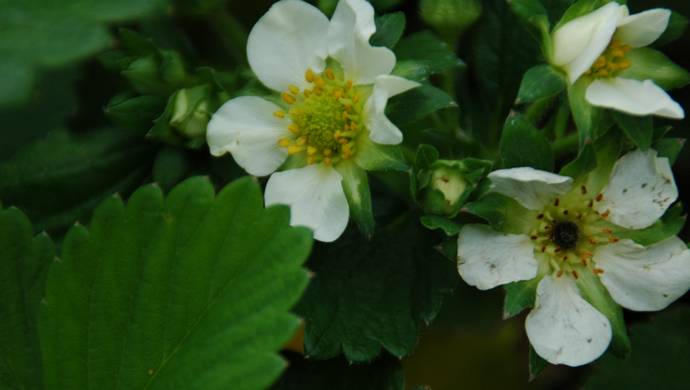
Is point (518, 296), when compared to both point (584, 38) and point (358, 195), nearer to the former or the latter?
point (358, 195)

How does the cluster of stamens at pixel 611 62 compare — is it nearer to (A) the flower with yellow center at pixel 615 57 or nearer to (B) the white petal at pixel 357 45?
(A) the flower with yellow center at pixel 615 57

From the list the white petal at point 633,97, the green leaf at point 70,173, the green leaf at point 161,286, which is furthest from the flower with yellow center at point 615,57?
the green leaf at point 70,173

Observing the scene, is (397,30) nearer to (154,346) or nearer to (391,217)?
(391,217)

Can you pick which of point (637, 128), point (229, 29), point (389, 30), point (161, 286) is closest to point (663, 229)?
point (637, 128)

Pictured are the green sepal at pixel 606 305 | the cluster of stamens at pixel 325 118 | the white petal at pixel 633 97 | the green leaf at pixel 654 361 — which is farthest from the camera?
the green leaf at pixel 654 361

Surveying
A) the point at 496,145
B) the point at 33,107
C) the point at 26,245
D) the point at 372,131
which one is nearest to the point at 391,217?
the point at 496,145

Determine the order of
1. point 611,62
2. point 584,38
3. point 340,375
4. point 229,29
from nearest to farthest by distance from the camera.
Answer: point 584,38
point 611,62
point 340,375
point 229,29

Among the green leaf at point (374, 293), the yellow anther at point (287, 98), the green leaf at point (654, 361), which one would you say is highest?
the yellow anther at point (287, 98)
